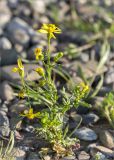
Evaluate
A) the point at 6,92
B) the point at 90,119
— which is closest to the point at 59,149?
the point at 90,119

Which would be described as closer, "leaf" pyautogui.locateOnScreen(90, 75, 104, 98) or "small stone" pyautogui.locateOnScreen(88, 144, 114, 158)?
"small stone" pyautogui.locateOnScreen(88, 144, 114, 158)

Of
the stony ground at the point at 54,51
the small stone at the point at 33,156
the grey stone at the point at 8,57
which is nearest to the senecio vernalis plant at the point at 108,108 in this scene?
the stony ground at the point at 54,51

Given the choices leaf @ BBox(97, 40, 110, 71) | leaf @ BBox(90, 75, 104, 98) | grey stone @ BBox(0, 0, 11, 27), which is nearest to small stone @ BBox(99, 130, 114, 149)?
leaf @ BBox(90, 75, 104, 98)

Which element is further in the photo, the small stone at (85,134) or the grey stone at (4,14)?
the grey stone at (4,14)

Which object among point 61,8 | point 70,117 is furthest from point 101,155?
point 61,8

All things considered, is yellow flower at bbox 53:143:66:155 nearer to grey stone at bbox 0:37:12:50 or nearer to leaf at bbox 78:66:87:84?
leaf at bbox 78:66:87:84

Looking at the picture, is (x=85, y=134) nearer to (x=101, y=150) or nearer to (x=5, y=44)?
(x=101, y=150)

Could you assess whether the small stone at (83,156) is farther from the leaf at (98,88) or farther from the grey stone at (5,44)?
the grey stone at (5,44)
